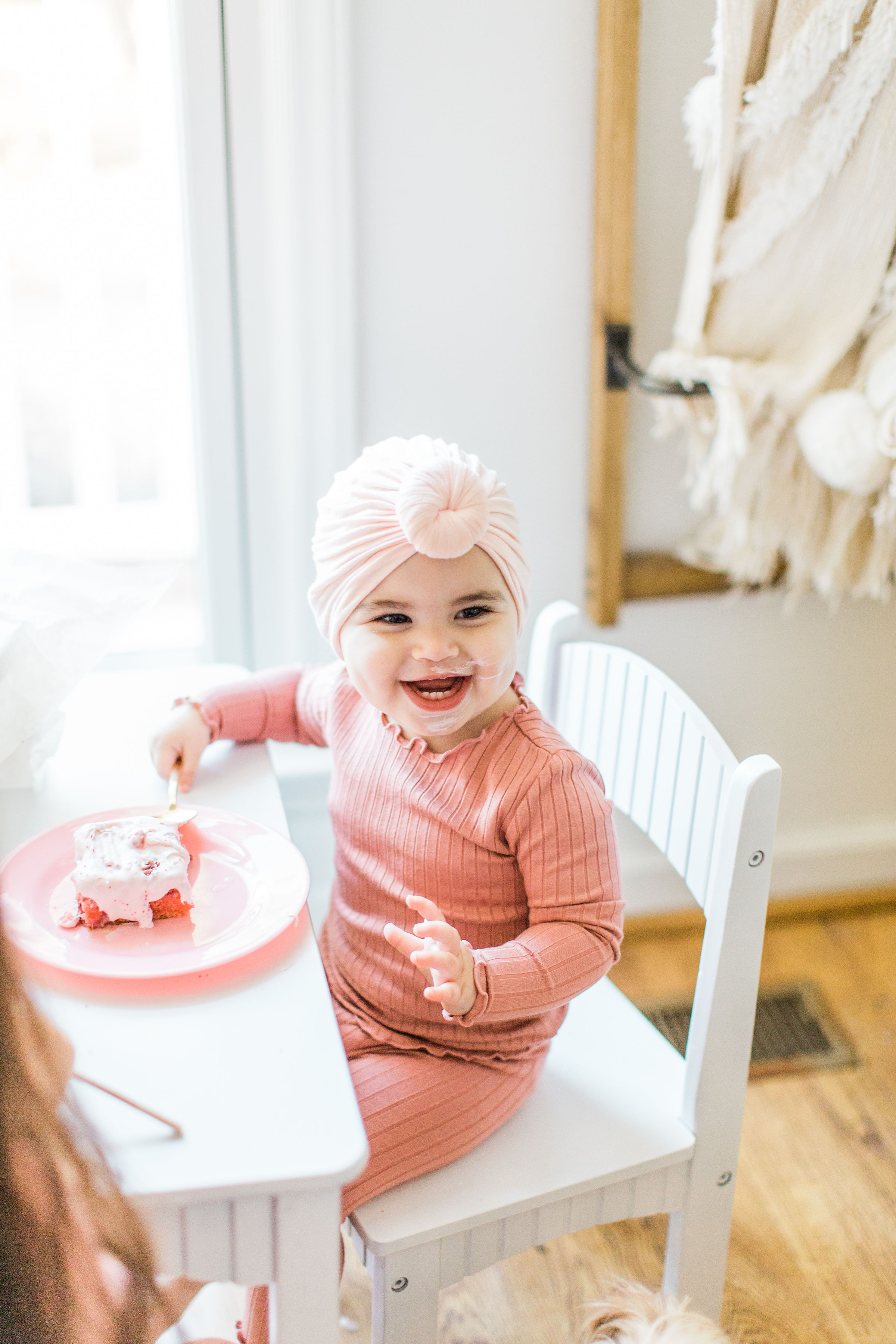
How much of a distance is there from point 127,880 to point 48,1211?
33cm

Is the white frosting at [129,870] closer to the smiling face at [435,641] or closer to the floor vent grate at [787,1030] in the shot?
the smiling face at [435,641]

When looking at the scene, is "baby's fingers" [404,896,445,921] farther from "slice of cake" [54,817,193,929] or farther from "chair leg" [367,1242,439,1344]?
"chair leg" [367,1242,439,1344]

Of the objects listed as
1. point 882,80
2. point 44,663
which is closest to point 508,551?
point 44,663

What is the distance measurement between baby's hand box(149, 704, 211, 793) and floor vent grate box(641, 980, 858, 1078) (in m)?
0.87

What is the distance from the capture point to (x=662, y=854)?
1.75m

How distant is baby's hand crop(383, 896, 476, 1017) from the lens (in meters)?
0.74

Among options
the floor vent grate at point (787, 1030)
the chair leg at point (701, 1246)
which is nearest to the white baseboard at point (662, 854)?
the floor vent grate at point (787, 1030)

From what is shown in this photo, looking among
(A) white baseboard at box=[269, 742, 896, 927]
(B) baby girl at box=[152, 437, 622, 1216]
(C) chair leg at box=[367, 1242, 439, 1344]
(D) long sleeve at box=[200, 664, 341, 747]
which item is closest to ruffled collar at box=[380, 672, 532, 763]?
(B) baby girl at box=[152, 437, 622, 1216]

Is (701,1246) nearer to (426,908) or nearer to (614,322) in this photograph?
(426,908)

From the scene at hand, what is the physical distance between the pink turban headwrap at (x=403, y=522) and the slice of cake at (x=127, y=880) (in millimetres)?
236

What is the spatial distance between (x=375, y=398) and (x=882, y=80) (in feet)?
2.21

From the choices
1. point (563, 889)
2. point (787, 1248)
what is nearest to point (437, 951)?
point (563, 889)

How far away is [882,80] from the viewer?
1.23m

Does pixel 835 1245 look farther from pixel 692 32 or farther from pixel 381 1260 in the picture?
pixel 692 32
